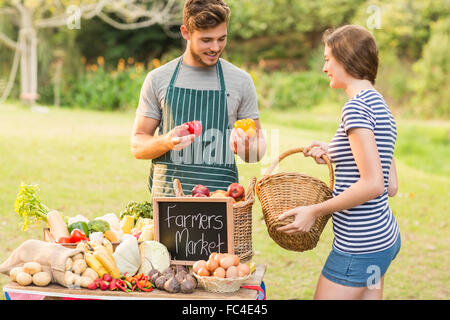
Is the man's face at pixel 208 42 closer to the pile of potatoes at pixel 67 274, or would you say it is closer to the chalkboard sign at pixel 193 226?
the chalkboard sign at pixel 193 226

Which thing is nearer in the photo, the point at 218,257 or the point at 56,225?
the point at 218,257

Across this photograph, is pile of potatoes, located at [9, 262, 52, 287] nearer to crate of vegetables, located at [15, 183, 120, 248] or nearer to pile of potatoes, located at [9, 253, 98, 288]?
pile of potatoes, located at [9, 253, 98, 288]

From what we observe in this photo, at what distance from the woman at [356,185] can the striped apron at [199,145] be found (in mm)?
790

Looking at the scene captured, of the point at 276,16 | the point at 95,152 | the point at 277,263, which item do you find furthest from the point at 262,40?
the point at 277,263

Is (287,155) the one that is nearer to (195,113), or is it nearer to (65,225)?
(195,113)

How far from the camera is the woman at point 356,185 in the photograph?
7.43 feet

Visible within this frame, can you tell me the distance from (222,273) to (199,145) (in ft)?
3.06

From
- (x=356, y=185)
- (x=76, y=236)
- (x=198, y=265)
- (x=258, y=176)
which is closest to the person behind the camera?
(x=356, y=185)

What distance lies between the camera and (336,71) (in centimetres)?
238

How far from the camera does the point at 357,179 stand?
93.6 inches

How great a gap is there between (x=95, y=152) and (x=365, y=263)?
26.0 feet

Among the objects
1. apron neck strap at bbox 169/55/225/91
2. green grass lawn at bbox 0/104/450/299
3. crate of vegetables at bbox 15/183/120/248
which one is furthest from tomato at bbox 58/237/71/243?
green grass lawn at bbox 0/104/450/299

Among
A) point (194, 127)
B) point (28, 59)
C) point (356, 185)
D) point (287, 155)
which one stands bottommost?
point (356, 185)

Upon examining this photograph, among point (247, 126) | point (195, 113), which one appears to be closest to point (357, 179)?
point (247, 126)
